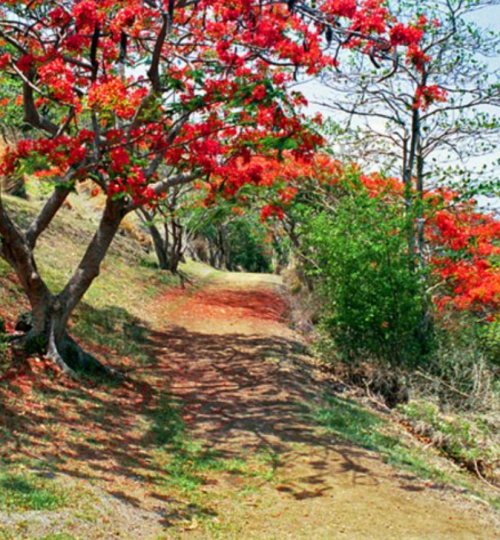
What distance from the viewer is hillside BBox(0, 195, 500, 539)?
5.41 metres

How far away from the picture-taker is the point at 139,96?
9.48m

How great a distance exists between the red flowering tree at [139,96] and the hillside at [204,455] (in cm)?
169

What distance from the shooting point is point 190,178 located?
1016 cm

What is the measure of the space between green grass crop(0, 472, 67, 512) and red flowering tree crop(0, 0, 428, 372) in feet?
12.7

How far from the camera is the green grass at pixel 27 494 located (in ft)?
15.8

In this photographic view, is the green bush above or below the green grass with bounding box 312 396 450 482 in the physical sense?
above

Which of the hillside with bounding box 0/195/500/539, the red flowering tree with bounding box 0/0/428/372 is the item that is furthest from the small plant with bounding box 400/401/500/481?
the red flowering tree with bounding box 0/0/428/372

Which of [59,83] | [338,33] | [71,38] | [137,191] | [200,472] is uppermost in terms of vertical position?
[338,33]

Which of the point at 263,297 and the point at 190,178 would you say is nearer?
the point at 190,178

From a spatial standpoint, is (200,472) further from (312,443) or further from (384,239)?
(384,239)

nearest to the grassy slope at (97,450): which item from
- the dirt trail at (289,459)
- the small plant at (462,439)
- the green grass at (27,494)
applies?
the green grass at (27,494)

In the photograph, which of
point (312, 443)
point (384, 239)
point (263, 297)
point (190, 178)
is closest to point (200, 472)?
point (312, 443)

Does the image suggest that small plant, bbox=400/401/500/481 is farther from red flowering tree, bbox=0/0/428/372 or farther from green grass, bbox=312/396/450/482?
red flowering tree, bbox=0/0/428/372

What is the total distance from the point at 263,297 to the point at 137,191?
14.8 meters
